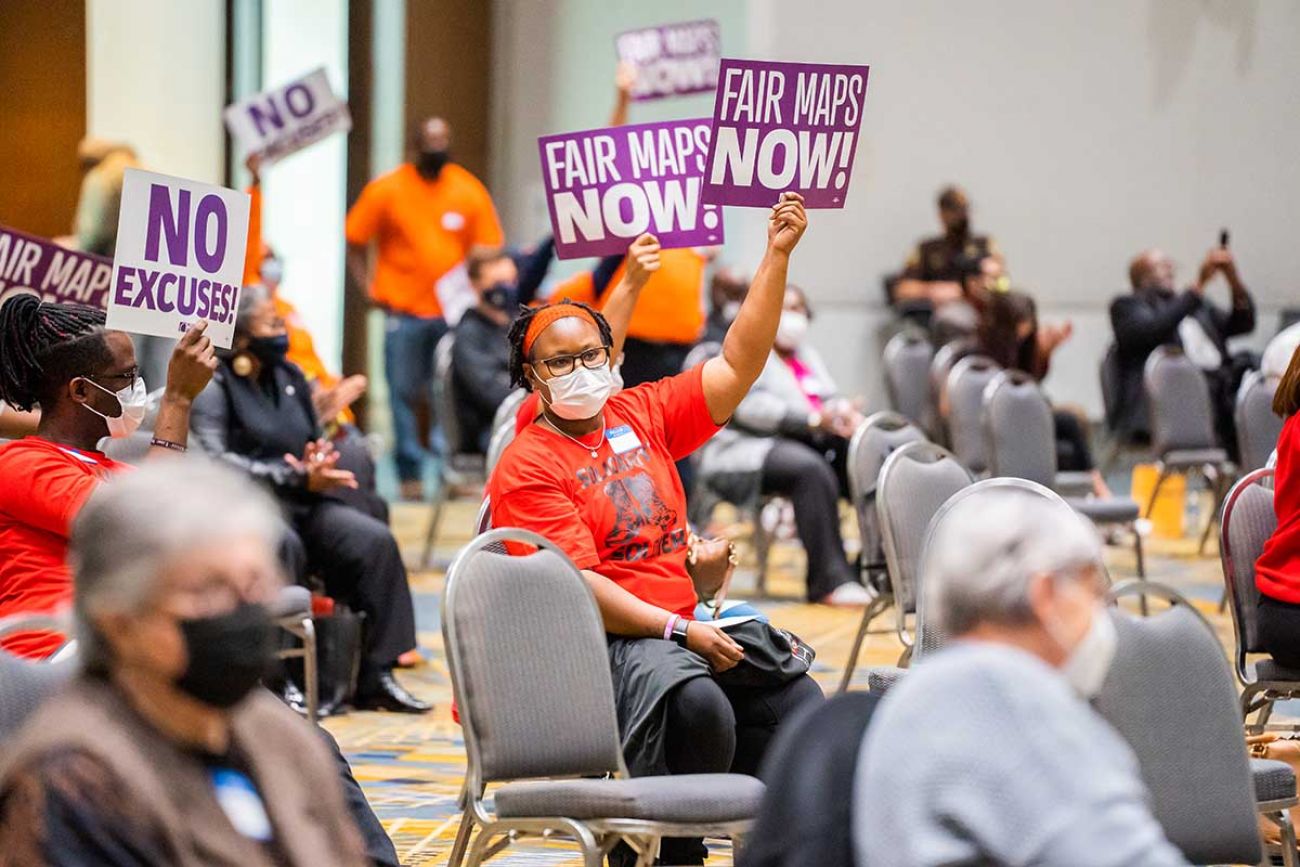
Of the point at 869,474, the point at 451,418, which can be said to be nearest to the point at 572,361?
the point at 869,474

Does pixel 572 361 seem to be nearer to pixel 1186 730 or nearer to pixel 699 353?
pixel 1186 730

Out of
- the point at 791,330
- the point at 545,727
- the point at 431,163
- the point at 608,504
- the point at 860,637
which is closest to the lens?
the point at 545,727

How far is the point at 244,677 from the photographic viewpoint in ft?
6.77

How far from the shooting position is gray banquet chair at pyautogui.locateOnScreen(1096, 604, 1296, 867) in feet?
11.2

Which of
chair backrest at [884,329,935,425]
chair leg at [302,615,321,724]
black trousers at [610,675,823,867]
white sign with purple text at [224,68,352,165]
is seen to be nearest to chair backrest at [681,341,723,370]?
white sign with purple text at [224,68,352,165]

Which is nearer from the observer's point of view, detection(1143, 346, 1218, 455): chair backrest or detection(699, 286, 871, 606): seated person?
detection(699, 286, 871, 606): seated person

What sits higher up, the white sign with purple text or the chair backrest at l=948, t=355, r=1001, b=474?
the white sign with purple text

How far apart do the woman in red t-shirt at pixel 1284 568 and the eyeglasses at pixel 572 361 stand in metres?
1.67

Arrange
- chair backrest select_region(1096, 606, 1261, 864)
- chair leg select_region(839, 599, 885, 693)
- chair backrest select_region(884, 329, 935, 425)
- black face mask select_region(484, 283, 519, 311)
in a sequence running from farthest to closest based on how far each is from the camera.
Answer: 1. chair backrest select_region(884, 329, 935, 425)
2. black face mask select_region(484, 283, 519, 311)
3. chair leg select_region(839, 599, 885, 693)
4. chair backrest select_region(1096, 606, 1261, 864)

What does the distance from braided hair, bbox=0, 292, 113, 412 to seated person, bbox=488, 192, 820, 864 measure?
0.89m

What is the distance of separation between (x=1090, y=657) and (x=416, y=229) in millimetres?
9957

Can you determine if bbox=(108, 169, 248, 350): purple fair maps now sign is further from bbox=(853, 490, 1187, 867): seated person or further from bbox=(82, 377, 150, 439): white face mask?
bbox=(853, 490, 1187, 867): seated person

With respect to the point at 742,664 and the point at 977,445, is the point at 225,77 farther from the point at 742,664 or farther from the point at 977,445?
the point at 742,664

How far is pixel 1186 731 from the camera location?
3.44 metres
